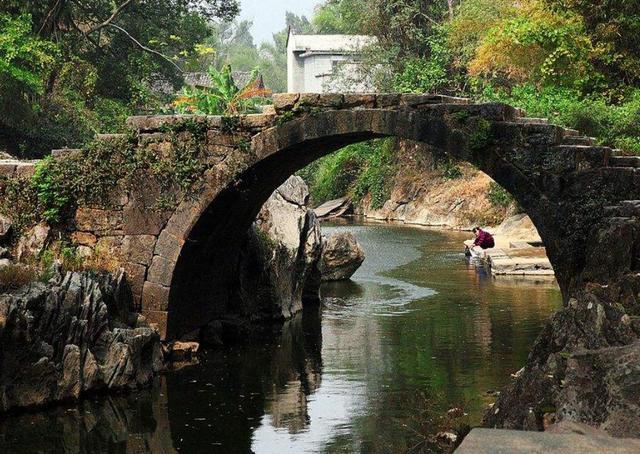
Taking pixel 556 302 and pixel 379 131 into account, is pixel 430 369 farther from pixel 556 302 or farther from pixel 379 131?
pixel 556 302

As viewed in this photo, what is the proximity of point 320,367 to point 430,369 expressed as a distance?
4.77ft

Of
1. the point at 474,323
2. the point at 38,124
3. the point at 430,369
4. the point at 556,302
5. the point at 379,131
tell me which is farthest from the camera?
the point at 38,124

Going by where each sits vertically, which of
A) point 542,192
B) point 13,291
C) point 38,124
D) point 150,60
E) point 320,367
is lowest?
point 320,367

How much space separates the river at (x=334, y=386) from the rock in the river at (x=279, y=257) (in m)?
0.53

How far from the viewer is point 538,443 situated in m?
4.12

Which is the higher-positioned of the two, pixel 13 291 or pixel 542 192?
pixel 542 192

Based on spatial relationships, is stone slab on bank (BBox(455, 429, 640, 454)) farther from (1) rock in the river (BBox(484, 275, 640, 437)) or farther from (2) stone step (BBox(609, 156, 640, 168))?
(2) stone step (BBox(609, 156, 640, 168))

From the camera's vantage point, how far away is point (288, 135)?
1383cm

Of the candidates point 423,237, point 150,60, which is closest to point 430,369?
point 423,237

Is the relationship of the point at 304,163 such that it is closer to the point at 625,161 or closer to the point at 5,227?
the point at 5,227

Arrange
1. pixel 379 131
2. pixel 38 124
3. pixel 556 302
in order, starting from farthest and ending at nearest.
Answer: pixel 38 124 → pixel 556 302 → pixel 379 131

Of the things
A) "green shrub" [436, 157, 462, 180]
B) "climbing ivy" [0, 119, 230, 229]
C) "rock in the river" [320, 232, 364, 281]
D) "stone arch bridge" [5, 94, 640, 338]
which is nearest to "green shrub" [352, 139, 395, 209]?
"green shrub" [436, 157, 462, 180]

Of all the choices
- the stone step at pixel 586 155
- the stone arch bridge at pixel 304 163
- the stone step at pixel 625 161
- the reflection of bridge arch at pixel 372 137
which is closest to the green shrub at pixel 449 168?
the stone arch bridge at pixel 304 163

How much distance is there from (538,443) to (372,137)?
10237 millimetres
